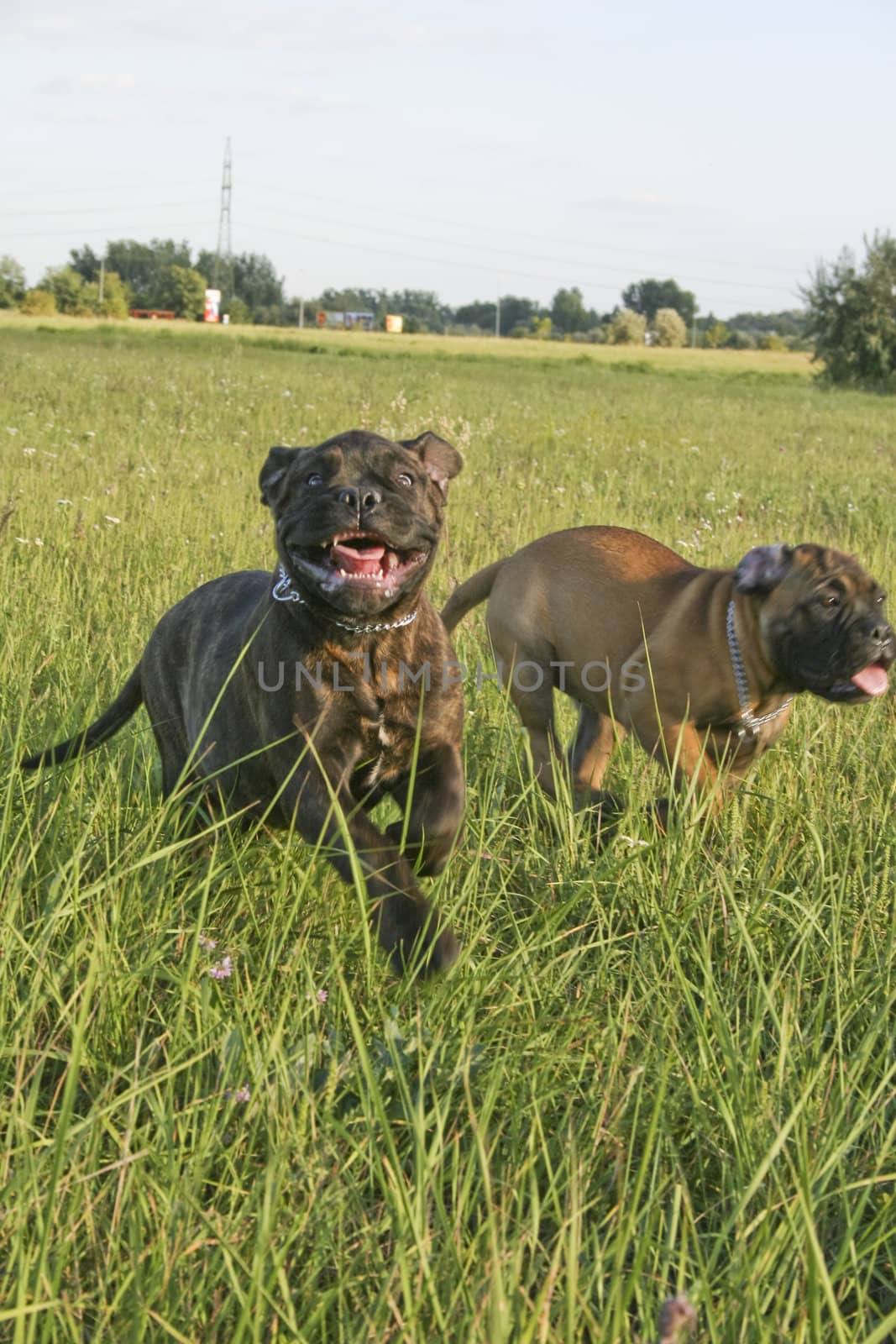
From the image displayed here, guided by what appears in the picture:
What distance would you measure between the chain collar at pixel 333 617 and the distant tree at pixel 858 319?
142ft

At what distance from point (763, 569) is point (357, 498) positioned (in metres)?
1.82

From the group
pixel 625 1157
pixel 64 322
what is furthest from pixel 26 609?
pixel 64 322

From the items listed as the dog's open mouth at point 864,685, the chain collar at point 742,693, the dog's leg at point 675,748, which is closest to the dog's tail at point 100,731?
the dog's leg at point 675,748

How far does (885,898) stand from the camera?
3.21 metres

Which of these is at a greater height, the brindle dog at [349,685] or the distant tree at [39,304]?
the distant tree at [39,304]

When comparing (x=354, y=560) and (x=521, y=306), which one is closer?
(x=354, y=560)

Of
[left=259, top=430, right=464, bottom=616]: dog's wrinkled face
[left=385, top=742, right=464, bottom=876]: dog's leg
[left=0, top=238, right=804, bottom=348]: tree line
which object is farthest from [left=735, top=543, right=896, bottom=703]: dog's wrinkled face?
[left=0, top=238, right=804, bottom=348]: tree line

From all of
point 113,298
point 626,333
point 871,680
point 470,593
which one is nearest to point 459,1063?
point 871,680

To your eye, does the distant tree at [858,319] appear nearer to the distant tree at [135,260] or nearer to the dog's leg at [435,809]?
the dog's leg at [435,809]

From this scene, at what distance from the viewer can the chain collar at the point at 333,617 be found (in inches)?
127

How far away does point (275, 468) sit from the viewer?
12.5 feet

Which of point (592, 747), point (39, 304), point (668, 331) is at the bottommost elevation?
point (592, 747)

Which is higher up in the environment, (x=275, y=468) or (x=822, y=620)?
(x=275, y=468)

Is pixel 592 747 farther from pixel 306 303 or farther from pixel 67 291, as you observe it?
pixel 306 303
